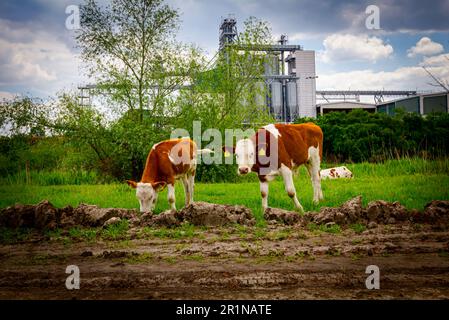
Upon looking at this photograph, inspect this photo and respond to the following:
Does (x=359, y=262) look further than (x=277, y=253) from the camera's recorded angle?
No

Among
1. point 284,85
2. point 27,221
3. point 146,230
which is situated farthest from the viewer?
point 284,85

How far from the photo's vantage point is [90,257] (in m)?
5.41

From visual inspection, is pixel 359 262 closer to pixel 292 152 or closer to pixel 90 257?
pixel 90 257

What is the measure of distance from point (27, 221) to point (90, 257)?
326 centimetres

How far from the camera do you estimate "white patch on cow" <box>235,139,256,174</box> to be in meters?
8.39

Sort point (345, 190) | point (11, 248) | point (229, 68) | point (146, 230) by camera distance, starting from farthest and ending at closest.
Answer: point (229, 68), point (345, 190), point (146, 230), point (11, 248)

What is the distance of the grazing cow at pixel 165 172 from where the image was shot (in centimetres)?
845

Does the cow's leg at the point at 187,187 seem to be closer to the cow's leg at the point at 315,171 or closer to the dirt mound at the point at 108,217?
the dirt mound at the point at 108,217

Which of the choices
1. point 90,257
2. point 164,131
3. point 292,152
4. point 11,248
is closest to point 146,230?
point 90,257

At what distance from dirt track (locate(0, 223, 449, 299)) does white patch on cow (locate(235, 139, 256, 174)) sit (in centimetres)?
198

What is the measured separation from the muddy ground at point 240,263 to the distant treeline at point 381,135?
17.4 meters

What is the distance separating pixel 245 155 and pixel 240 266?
4000 mm

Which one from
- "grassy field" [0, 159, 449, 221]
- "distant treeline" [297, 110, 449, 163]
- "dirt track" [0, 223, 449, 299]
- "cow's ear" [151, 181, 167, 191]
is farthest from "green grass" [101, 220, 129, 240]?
"distant treeline" [297, 110, 449, 163]
